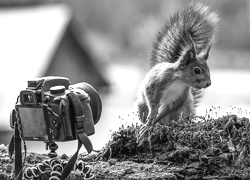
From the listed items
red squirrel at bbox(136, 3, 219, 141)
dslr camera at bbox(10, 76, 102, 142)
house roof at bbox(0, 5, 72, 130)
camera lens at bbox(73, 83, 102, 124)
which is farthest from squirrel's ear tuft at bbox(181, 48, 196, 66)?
house roof at bbox(0, 5, 72, 130)

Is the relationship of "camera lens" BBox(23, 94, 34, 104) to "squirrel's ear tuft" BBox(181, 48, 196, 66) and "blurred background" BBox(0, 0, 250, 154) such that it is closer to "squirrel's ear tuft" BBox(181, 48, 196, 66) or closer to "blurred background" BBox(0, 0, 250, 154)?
"blurred background" BBox(0, 0, 250, 154)

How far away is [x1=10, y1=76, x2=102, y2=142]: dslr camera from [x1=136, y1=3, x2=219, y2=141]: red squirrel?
52 cm

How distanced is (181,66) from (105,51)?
31.5 feet

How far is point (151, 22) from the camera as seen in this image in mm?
10805

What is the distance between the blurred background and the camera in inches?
230

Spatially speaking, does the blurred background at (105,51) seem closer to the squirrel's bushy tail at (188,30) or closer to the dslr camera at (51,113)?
the squirrel's bushy tail at (188,30)

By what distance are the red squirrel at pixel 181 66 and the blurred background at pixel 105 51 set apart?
107 millimetres

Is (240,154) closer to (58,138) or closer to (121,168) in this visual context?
(121,168)

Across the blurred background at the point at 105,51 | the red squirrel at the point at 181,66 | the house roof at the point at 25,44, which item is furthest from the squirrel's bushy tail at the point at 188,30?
the house roof at the point at 25,44

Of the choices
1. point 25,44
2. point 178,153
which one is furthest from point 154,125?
point 25,44

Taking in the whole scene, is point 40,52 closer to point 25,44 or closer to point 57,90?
point 25,44

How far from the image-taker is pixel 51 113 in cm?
167

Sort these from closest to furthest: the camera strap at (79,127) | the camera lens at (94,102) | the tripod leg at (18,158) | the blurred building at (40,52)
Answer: the camera strap at (79,127), the tripod leg at (18,158), the camera lens at (94,102), the blurred building at (40,52)

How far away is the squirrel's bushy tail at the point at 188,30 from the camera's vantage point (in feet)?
7.29
